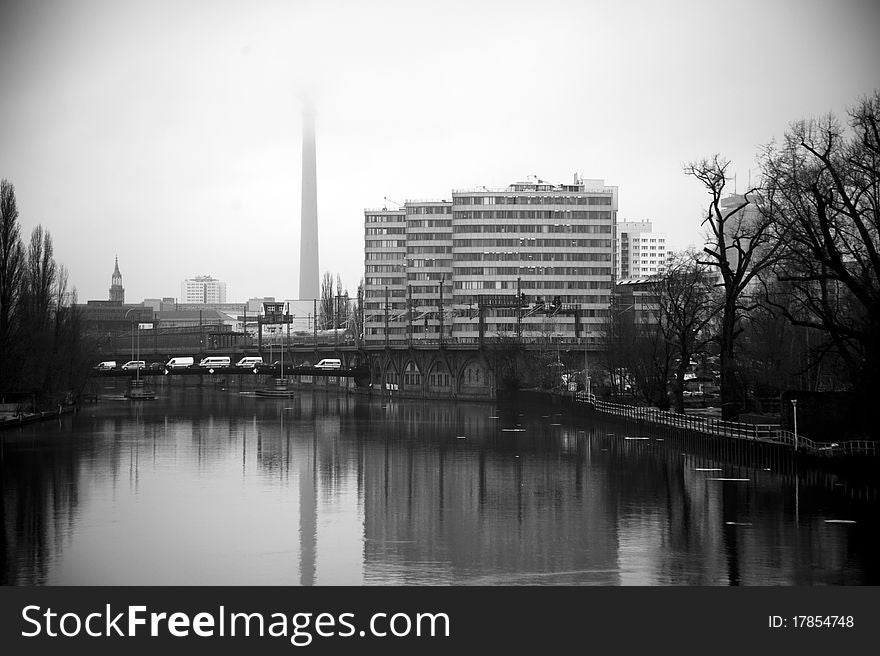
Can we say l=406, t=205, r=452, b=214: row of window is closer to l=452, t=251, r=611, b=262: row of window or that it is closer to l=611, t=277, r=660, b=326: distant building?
l=452, t=251, r=611, b=262: row of window

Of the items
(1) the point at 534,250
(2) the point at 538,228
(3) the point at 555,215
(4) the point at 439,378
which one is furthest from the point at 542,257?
(4) the point at 439,378

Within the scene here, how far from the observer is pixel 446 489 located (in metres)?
53.8

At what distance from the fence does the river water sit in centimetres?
126

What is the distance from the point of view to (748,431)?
64.9 m

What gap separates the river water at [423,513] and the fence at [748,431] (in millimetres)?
1257

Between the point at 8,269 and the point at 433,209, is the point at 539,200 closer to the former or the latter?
the point at 433,209

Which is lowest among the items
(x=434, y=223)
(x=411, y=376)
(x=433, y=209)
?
(x=411, y=376)

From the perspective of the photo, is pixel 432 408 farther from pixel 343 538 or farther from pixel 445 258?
pixel 343 538

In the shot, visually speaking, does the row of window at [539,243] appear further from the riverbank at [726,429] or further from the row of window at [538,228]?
the riverbank at [726,429]

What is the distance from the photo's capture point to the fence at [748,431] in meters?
53.0

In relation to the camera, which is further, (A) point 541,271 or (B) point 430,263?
(B) point 430,263

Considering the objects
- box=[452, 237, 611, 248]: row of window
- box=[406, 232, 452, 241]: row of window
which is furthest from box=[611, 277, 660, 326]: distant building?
box=[406, 232, 452, 241]: row of window

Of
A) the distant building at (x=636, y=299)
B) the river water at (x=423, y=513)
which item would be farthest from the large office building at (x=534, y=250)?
the river water at (x=423, y=513)

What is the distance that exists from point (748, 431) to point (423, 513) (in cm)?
2679
